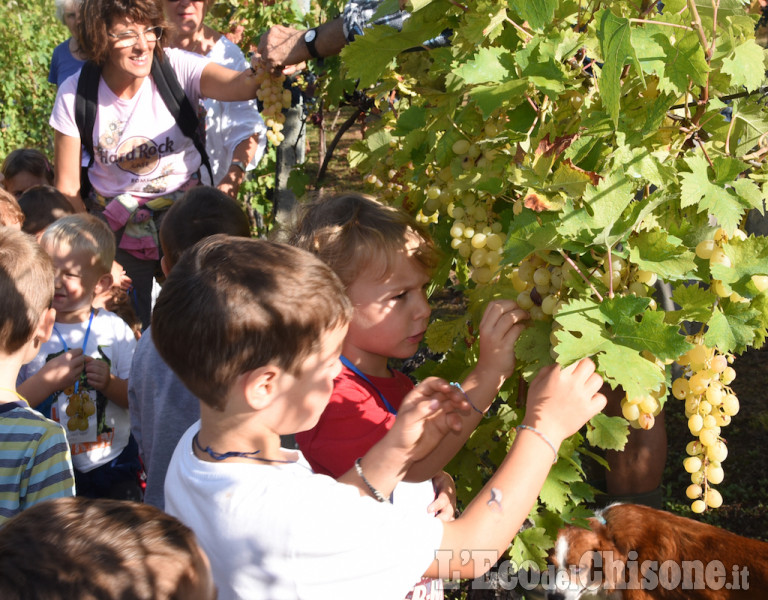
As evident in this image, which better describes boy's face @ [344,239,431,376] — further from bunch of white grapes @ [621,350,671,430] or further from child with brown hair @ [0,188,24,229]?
child with brown hair @ [0,188,24,229]

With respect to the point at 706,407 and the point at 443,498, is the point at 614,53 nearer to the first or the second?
the point at 706,407

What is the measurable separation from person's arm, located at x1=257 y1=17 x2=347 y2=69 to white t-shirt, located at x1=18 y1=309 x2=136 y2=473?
1168mm

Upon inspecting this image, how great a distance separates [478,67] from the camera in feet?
4.32

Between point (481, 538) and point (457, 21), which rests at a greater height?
point (457, 21)

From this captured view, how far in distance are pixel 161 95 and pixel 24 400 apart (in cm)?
178

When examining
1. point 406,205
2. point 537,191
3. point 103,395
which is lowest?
point 103,395

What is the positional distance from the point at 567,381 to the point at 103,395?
1908 mm

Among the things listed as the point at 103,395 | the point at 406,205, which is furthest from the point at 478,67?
the point at 103,395

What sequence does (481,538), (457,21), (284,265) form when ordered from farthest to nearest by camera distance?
1. (457,21)
2. (284,265)
3. (481,538)

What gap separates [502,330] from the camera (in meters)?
1.46

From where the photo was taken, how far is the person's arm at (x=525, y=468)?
1.32m

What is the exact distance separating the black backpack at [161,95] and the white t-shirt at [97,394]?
3.09 ft

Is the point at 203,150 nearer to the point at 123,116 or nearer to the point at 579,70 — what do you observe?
the point at 123,116

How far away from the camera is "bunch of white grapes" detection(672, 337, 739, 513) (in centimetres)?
129
